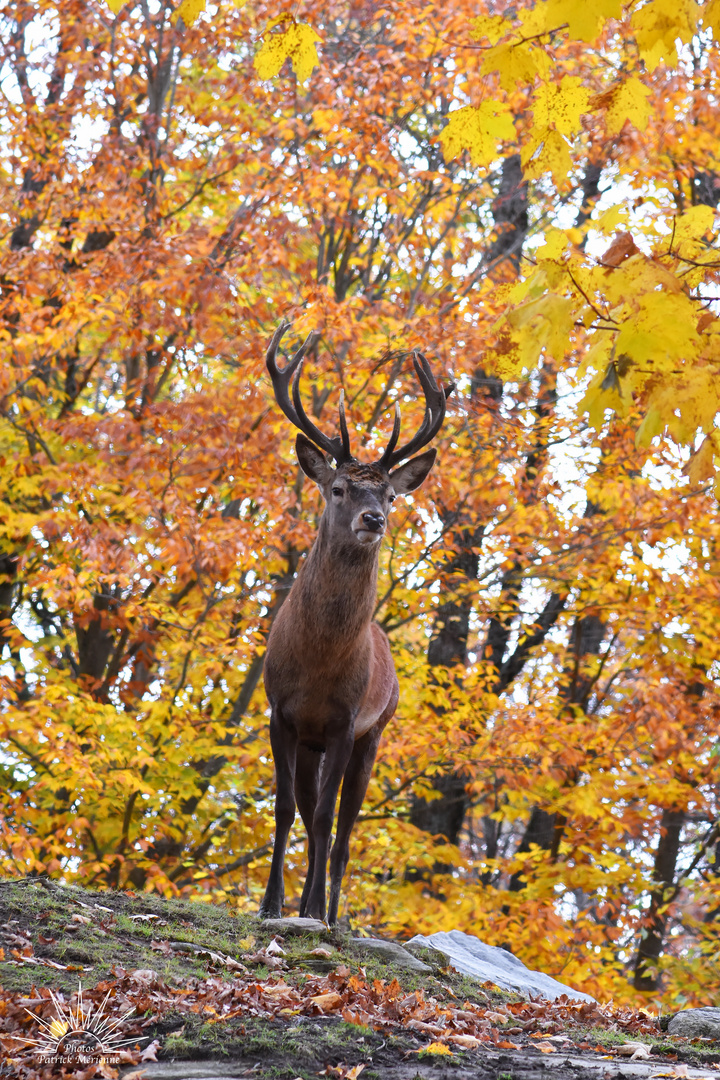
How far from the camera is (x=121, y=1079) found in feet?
10.2

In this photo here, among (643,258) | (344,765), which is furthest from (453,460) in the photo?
(643,258)

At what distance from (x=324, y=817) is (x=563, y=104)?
432 cm

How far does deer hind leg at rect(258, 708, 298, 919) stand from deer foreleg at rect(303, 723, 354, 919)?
203mm

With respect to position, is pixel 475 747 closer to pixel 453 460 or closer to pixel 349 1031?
pixel 453 460

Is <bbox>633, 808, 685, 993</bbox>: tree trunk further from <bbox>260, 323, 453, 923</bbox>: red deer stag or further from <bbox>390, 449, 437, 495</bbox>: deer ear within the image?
<bbox>390, 449, 437, 495</bbox>: deer ear

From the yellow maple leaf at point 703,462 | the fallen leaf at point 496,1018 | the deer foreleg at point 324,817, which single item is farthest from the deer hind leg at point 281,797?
the yellow maple leaf at point 703,462

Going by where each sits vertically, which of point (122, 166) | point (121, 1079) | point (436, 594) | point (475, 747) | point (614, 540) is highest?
point (122, 166)

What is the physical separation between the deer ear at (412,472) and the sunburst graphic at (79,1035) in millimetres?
4355

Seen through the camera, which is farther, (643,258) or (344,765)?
(344,765)

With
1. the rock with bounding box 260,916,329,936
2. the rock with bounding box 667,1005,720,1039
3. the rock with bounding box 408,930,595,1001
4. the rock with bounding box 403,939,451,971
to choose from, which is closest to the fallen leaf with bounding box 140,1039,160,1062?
the rock with bounding box 260,916,329,936

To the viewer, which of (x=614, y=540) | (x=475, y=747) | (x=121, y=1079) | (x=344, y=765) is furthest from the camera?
(x=614, y=540)

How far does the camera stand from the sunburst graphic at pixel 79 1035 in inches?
130

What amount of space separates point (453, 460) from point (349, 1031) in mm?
8336

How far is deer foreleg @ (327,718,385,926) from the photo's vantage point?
7.24 m
